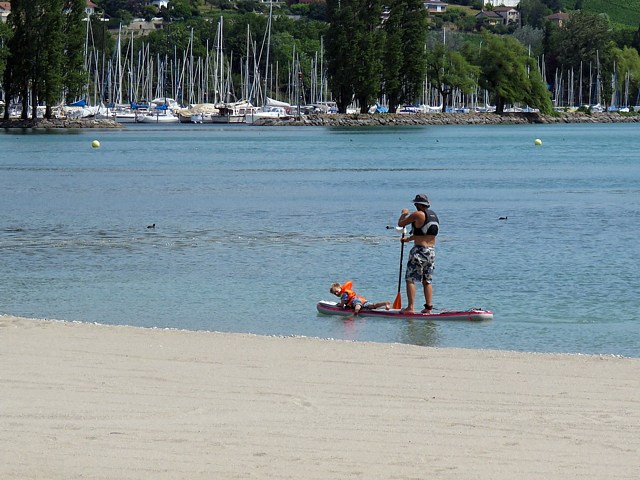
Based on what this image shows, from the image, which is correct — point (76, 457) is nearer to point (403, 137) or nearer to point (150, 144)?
point (150, 144)

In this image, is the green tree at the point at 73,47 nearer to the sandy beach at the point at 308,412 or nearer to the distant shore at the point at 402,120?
the distant shore at the point at 402,120

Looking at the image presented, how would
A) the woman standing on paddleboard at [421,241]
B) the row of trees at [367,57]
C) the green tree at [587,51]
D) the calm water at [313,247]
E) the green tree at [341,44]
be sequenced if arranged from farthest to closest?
1. the green tree at [587,51]
2. the green tree at [341,44]
3. the row of trees at [367,57]
4. the calm water at [313,247]
5. the woman standing on paddleboard at [421,241]

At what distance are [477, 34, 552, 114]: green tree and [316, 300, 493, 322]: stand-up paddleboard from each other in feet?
464

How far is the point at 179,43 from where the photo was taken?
593 feet

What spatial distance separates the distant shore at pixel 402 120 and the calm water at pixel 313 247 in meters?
59.6

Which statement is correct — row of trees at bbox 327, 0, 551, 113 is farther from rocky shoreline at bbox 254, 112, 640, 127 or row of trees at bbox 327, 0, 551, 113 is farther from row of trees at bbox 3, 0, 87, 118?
row of trees at bbox 3, 0, 87, 118

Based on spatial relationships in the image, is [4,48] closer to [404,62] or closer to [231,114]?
[231,114]

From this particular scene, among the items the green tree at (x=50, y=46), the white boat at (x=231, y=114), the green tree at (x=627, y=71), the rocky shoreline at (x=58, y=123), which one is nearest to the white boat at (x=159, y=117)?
the white boat at (x=231, y=114)

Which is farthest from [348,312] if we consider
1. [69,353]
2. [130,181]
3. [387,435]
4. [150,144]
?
[150,144]

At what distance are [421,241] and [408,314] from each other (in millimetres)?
1105

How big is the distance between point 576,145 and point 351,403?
91815 millimetres

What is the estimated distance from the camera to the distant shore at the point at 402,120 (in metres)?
127

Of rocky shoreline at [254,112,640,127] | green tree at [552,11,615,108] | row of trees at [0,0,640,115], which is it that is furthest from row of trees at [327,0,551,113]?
green tree at [552,11,615,108]

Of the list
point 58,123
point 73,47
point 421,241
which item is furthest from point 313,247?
point 58,123
